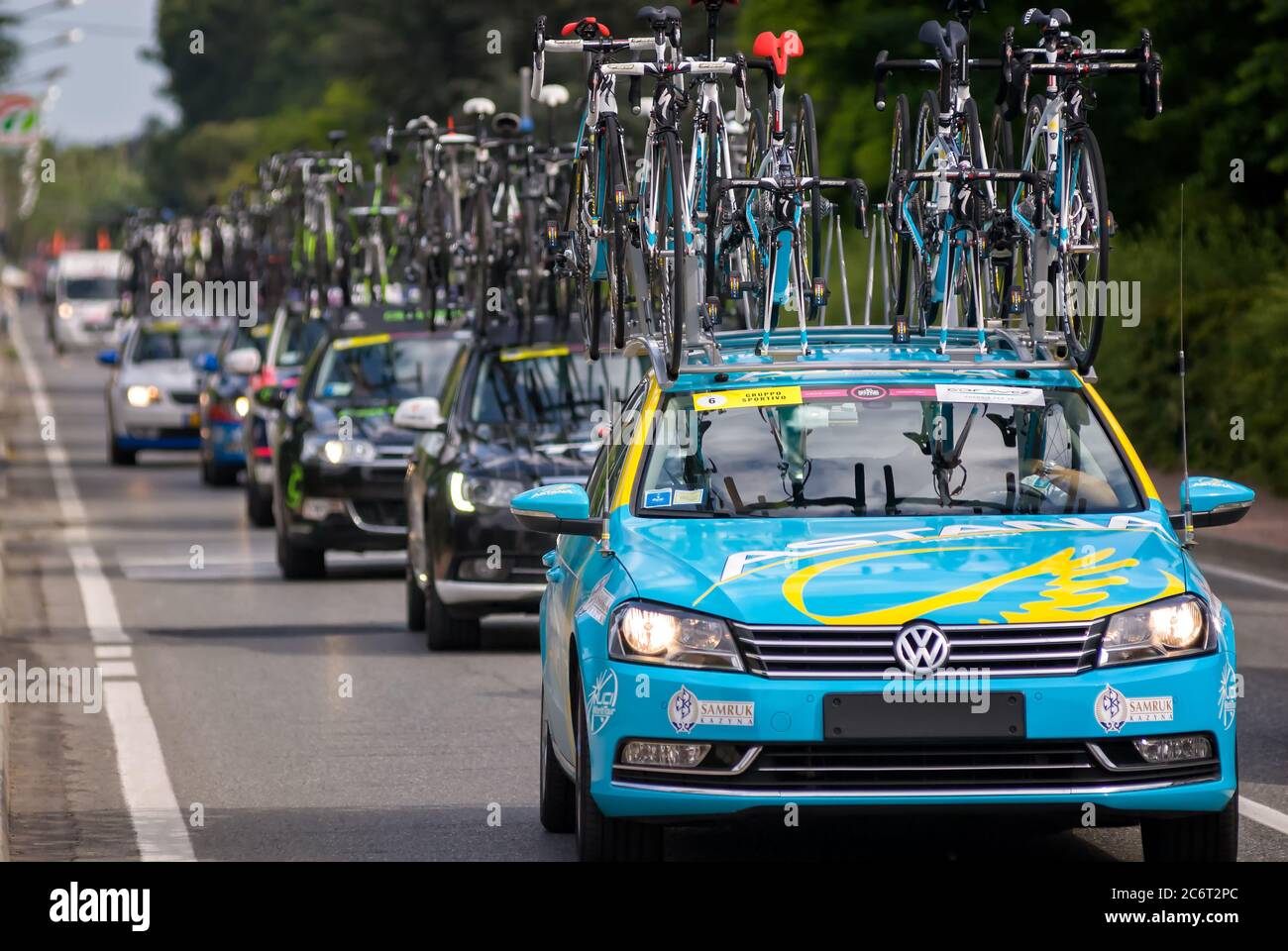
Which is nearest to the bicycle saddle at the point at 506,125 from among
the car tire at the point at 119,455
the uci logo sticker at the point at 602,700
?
the uci logo sticker at the point at 602,700

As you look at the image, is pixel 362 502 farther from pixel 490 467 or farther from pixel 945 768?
pixel 945 768

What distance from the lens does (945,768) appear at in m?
7.36

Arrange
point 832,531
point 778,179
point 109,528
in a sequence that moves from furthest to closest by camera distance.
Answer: point 109,528
point 778,179
point 832,531

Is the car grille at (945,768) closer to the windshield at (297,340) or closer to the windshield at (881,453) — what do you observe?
the windshield at (881,453)

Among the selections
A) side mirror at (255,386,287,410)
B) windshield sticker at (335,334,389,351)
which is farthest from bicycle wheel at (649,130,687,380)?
side mirror at (255,386,287,410)

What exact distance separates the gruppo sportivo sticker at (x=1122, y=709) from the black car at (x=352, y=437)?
37.7 feet

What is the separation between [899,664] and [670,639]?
635 millimetres

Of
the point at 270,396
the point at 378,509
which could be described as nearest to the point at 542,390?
the point at 378,509

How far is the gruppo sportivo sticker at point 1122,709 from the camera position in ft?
24.1

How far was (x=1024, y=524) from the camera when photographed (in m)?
8.01

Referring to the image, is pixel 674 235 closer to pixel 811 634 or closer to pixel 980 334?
pixel 980 334

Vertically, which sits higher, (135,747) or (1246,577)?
(135,747)
